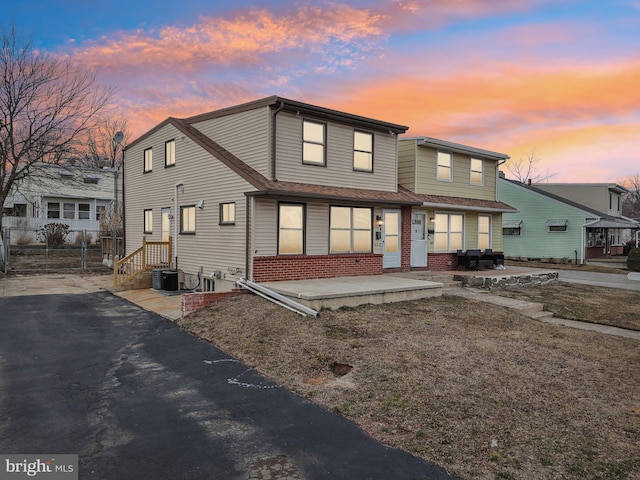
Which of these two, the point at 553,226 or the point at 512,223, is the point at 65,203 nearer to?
the point at 512,223

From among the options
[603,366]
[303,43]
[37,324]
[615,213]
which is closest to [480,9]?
[303,43]

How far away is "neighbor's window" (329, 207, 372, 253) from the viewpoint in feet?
46.9

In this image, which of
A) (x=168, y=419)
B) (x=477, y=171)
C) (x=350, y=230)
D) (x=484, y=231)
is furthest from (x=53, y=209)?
(x=168, y=419)

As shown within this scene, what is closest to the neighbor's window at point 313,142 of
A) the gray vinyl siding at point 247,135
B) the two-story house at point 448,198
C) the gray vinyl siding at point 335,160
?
→ the gray vinyl siding at point 335,160

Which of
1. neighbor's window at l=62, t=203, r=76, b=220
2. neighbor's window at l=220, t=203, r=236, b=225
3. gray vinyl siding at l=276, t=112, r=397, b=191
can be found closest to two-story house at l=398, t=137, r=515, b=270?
gray vinyl siding at l=276, t=112, r=397, b=191

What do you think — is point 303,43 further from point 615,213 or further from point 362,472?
point 615,213

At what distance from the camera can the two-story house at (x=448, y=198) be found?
17484 millimetres

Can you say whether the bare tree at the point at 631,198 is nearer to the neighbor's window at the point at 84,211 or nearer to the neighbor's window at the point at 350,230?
the neighbor's window at the point at 350,230

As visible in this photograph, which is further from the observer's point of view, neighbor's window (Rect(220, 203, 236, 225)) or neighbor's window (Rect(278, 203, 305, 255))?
A: neighbor's window (Rect(220, 203, 236, 225))

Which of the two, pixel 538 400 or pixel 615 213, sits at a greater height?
pixel 615 213

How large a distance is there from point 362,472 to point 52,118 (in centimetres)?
2422

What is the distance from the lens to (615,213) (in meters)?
36.9

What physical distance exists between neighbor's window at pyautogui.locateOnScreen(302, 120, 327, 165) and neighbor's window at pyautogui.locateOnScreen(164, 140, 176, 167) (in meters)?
5.99

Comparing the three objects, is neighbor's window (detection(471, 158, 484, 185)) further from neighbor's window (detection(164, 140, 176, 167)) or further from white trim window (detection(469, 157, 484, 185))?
neighbor's window (detection(164, 140, 176, 167))
